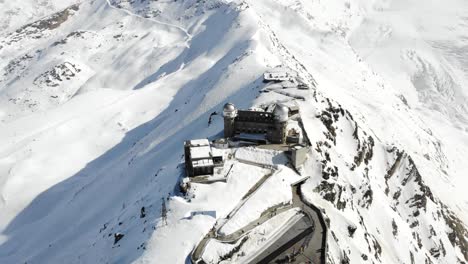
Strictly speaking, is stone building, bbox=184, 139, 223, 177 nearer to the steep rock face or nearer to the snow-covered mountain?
the snow-covered mountain

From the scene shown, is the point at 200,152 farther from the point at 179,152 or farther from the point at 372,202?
the point at 372,202

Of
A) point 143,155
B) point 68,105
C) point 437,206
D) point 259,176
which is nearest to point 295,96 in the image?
point 259,176

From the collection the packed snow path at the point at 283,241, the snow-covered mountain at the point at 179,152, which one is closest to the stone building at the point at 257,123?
the snow-covered mountain at the point at 179,152

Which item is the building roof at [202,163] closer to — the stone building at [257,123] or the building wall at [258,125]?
the stone building at [257,123]

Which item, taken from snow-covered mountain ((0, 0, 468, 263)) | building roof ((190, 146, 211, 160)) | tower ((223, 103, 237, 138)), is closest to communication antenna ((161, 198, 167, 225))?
snow-covered mountain ((0, 0, 468, 263))

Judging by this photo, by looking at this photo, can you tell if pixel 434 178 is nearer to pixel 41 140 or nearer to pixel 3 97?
pixel 41 140

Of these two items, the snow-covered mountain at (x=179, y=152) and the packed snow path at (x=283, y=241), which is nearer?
the packed snow path at (x=283, y=241)

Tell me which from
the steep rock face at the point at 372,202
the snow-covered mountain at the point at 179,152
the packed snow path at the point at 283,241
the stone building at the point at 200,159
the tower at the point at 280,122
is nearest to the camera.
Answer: the packed snow path at the point at 283,241

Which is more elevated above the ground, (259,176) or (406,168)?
(259,176)
